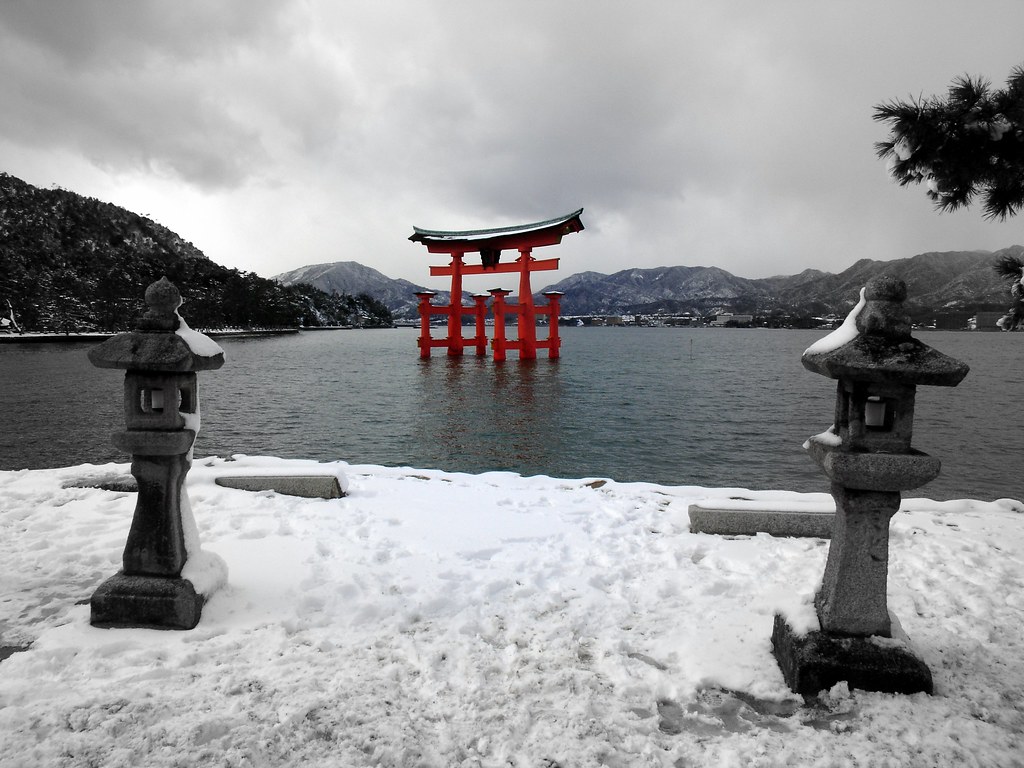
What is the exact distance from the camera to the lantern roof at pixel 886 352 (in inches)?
95.0

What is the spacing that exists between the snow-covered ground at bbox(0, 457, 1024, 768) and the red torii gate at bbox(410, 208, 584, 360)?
2283cm

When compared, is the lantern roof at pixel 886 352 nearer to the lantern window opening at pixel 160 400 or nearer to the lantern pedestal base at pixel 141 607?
the lantern window opening at pixel 160 400

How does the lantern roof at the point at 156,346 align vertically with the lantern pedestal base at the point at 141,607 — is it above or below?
above

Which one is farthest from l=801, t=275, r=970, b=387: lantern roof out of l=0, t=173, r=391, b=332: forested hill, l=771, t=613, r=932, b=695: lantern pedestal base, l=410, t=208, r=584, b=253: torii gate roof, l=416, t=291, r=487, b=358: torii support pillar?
l=0, t=173, r=391, b=332: forested hill

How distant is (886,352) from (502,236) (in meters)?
26.5

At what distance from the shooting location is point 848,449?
102 inches

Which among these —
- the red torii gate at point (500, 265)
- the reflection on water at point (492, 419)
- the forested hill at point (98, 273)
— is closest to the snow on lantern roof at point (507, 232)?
the red torii gate at point (500, 265)

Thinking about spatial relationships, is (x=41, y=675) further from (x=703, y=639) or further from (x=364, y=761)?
(x=703, y=639)

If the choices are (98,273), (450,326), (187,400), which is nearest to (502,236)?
(450,326)

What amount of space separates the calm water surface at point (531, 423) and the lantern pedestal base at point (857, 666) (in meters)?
8.19

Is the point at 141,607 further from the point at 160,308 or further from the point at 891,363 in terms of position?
the point at 891,363

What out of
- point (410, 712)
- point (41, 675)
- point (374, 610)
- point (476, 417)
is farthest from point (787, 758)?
point (476, 417)

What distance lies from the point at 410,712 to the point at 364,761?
0.31 metres

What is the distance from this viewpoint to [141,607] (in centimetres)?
295
